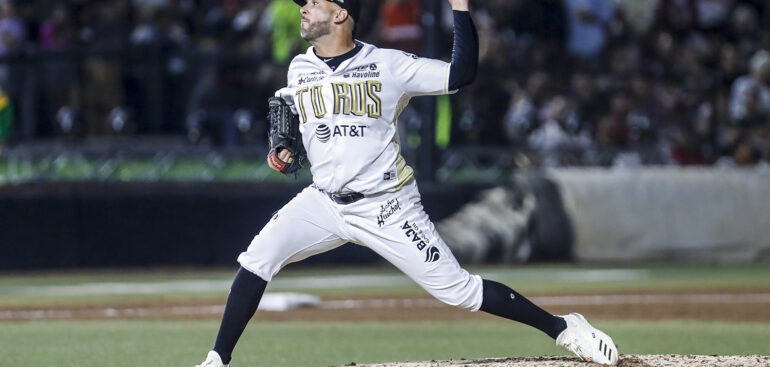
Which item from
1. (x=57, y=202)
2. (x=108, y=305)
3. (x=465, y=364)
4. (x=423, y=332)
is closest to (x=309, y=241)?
(x=465, y=364)

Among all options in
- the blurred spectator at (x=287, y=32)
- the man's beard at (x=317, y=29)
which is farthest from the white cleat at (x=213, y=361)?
the blurred spectator at (x=287, y=32)

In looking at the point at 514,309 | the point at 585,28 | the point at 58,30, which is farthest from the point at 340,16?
the point at 585,28

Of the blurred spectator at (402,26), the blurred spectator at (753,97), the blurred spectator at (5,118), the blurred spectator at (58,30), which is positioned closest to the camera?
the blurred spectator at (5,118)

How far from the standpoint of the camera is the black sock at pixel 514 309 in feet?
20.4

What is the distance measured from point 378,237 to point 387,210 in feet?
0.44

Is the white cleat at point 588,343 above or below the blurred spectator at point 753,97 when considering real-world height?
below

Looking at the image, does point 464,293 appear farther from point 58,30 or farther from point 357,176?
point 58,30

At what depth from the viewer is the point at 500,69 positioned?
641 inches

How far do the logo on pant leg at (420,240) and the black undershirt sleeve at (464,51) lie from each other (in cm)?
67

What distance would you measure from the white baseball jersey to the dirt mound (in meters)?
1.05

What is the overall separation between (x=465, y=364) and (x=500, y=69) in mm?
9992

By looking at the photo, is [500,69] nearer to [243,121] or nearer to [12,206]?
[243,121]

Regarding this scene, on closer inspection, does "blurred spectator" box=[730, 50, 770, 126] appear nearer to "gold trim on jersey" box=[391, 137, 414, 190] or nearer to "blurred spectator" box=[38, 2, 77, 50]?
"blurred spectator" box=[38, 2, 77, 50]

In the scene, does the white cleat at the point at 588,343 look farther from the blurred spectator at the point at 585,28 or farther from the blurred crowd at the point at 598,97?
the blurred spectator at the point at 585,28
